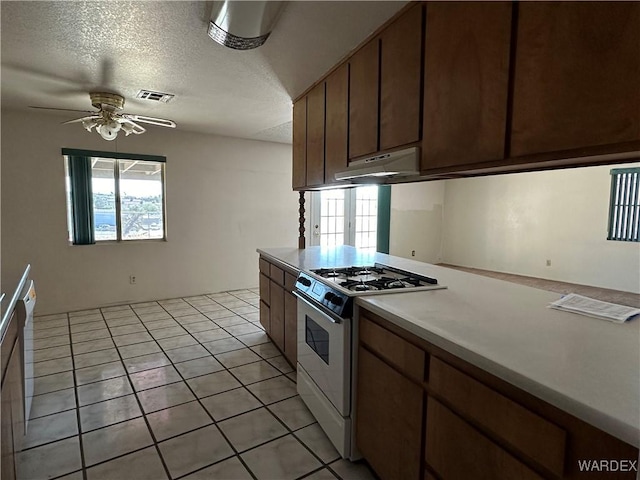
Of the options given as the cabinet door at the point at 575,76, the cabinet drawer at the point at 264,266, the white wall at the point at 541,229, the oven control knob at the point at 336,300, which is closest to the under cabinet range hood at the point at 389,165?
the cabinet door at the point at 575,76

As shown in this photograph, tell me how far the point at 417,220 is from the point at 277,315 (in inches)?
217

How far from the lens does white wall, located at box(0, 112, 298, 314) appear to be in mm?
3781

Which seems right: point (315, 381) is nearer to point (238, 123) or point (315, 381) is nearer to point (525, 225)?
point (238, 123)

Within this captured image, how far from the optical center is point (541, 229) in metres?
6.47

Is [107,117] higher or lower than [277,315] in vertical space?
higher

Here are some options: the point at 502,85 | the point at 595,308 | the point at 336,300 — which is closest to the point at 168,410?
the point at 336,300

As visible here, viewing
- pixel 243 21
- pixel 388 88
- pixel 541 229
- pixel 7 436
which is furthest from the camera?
pixel 541 229

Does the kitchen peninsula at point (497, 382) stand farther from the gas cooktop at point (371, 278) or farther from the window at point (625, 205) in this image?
the window at point (625, 205)

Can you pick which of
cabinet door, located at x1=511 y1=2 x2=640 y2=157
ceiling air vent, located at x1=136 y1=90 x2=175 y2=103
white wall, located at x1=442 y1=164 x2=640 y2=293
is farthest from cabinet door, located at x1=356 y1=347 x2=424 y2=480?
white wall, located at x1=442 y1=164 x2=640 y2=293

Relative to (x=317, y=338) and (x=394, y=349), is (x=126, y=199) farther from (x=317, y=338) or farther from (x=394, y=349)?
(x=394, y=349)

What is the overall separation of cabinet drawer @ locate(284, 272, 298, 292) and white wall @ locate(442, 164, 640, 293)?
5.87 meters

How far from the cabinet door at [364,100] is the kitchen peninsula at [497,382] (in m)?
1.06

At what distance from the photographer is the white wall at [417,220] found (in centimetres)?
726

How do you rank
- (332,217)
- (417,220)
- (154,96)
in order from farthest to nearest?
(417,220) < (332,217) < (154,96)
